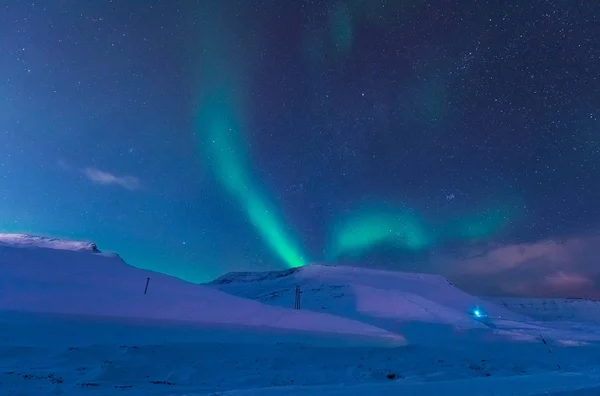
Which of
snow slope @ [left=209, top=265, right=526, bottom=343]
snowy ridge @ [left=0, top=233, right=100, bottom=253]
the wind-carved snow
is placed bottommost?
the wind-carved snow

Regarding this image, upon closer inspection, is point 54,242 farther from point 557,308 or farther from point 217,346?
point 557,308

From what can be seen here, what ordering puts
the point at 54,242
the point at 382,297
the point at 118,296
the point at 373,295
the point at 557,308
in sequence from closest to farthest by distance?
the point at 118,296, the point at 382,297, the point at 373,295, the point at 54,242, the point at 557,308

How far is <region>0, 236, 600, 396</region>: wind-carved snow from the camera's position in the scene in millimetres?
9234

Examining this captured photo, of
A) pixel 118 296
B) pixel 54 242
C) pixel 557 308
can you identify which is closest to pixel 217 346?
pixel 118 296

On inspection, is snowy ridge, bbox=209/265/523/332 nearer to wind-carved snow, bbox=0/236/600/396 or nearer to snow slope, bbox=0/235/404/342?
wind-carved snow, bbox=0/236/600/396

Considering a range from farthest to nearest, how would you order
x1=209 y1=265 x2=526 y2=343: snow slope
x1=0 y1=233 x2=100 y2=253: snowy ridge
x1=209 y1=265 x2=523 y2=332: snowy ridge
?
1. x1=0 y1=233 x2=100 y2=253: snowy ridge
2. x1=209 y1=265 x2=523 y2=332: snowy ridge
3. x1=209 y1=265 x2=526 y2=343: snow slope

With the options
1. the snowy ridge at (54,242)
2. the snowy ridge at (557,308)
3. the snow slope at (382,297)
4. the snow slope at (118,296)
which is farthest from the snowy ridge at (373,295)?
the snowy ridge at (557,308)

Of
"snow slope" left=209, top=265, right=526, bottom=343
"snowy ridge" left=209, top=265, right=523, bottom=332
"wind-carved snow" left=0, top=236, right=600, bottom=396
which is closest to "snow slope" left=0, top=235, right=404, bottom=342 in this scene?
"wind-carved snow" left=0, top=236, right=600, bottom=396

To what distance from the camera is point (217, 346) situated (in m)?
17.0

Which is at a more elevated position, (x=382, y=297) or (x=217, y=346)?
(x=382, y=297)

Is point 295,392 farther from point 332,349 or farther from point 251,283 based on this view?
point 251,283

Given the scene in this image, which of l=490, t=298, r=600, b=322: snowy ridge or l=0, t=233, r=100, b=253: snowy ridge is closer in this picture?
l=0, t=233, r=100, b=253: snowy ridge

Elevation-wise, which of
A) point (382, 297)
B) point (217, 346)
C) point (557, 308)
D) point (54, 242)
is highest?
point (54, 242)

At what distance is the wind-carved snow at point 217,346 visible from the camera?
9234mm
